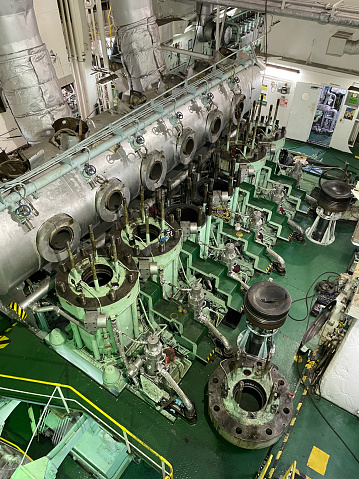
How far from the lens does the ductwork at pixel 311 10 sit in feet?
21.7

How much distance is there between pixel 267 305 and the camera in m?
4.61

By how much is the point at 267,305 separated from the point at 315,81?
7.04 m

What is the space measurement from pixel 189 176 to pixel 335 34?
Result: 5488 mm

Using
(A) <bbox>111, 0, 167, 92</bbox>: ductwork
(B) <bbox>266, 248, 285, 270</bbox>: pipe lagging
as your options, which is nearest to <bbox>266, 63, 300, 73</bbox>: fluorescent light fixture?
(A) <bbox>111, 0, 167, 92</bbox>: ductwork

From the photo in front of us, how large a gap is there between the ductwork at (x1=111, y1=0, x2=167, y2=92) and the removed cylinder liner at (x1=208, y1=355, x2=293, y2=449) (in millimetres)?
5337

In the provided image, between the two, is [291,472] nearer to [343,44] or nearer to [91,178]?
[91,178]

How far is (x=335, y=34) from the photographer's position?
8.73 meters

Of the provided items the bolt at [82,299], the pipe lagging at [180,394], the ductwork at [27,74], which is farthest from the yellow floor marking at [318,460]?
the ductwork at [27,74]

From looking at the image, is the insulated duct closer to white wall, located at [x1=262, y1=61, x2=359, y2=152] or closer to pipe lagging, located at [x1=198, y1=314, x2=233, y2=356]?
pipe lagging, located at [x1=198, y1=314, x2=233, y2=356]

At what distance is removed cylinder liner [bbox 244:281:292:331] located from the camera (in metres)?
4.50

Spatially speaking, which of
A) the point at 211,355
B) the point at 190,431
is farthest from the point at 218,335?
the point at 190,431

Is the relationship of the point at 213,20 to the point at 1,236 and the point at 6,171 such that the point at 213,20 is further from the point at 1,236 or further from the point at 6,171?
the point at 1,236

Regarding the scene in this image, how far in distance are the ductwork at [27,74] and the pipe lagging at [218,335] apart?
369 centimetres

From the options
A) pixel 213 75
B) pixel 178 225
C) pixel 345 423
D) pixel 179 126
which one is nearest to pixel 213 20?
pixel 213 75
